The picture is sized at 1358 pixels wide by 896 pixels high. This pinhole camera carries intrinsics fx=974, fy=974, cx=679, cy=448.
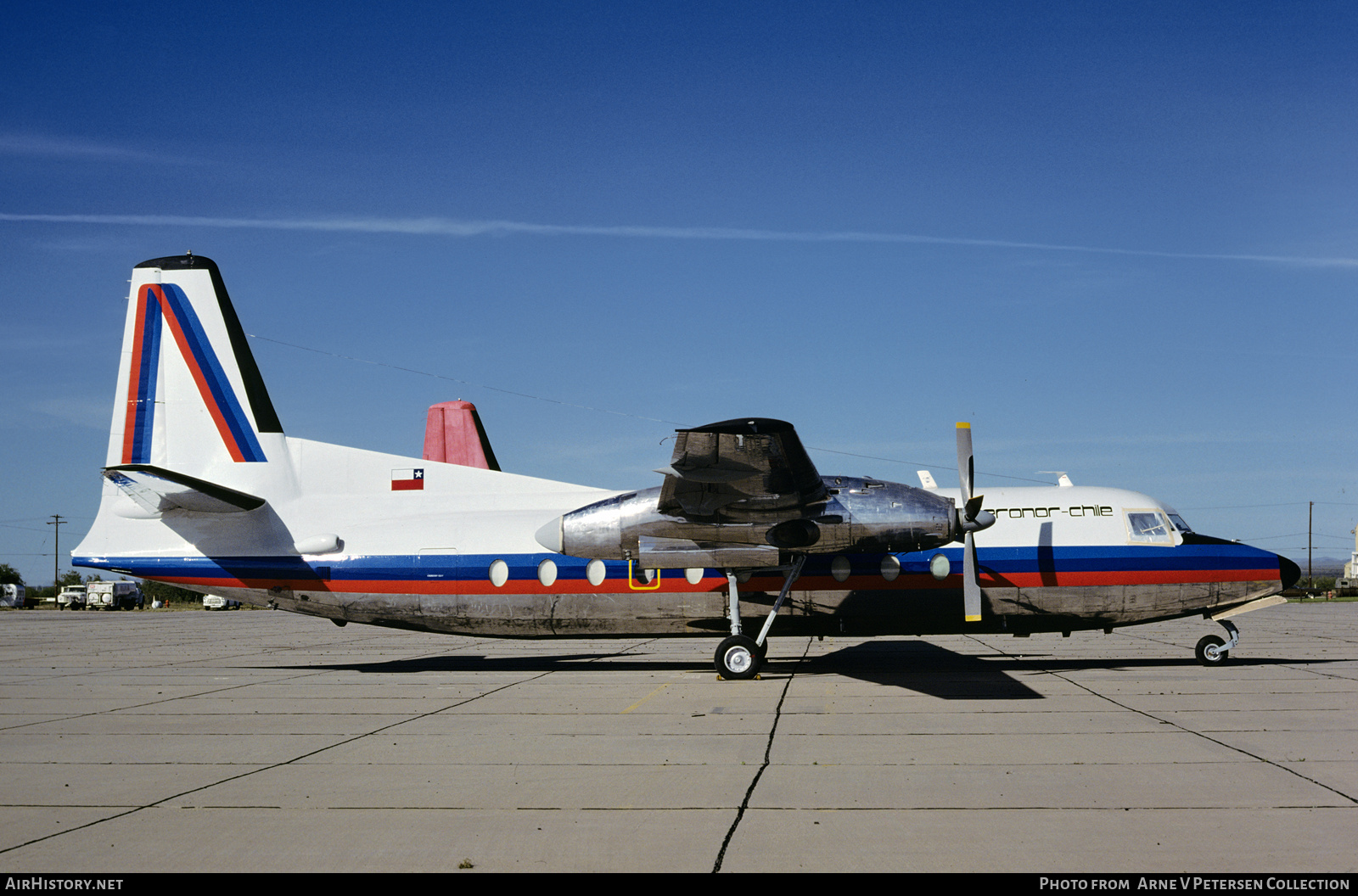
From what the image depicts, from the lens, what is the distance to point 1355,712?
1248cm

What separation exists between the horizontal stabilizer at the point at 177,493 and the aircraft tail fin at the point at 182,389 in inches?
42.4

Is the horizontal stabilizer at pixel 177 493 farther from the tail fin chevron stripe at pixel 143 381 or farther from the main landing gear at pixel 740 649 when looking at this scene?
the main landing gear at pixel 740 649

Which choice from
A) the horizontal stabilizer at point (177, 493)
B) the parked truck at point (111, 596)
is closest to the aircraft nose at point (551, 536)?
the horizontal stabilizer at point (177, 493)

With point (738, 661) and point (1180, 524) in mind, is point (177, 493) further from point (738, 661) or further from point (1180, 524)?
point (1180, 524)

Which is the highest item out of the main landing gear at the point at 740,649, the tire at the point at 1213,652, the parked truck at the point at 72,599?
the main landing gear at the point at 740,649

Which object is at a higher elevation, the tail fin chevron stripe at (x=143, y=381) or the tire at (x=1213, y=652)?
the tail fin chevron stripe at (x=143, y=381)

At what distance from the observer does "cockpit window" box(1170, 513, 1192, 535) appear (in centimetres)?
1834

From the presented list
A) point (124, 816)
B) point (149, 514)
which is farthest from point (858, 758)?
point (149, 514)

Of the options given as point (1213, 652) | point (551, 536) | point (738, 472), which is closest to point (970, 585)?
point (738, 472)

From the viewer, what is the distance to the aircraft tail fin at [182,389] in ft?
62.6

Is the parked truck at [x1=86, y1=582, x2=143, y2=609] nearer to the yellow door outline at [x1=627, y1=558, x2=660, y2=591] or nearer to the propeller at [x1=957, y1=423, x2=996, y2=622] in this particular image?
the yellow door outline at [x1=627, y1=558, x2=660, y2=591]

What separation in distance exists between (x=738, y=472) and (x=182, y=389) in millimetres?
11747

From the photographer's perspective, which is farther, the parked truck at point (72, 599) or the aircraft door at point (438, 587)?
the parked truck at point (72, 599)
